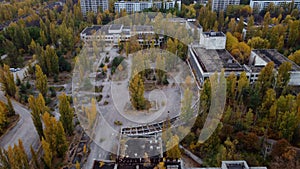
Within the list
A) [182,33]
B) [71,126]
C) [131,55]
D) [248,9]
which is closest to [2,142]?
[71,126]

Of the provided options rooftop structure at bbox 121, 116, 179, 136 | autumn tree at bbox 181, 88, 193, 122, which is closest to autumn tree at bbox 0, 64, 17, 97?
rooftop structure at bbox 121, 116, 179, 136

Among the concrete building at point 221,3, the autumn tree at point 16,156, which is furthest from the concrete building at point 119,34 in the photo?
the autumn tree at point 16,156

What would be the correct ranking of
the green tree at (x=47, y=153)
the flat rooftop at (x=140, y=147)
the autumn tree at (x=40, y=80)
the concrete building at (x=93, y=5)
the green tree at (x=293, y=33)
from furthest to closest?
the concrete building at (x=93, y=5)
the green tree at (x=293, y=33)
the autumn tree at (x=40, y=80)
the flat rooftop at (x=140, y=147)
the green tree at (x=47, y=153)

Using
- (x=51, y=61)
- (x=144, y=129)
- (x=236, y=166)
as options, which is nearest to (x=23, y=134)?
(x=144, y=129)

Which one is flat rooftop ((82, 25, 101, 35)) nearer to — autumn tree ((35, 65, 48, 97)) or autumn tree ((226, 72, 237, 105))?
autumn tree ((35, 65, 48, 97))

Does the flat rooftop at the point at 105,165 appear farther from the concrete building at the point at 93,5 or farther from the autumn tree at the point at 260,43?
the concrete building at the point at 93,5

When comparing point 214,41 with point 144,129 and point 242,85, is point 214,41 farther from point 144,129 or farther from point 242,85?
point 144,129
